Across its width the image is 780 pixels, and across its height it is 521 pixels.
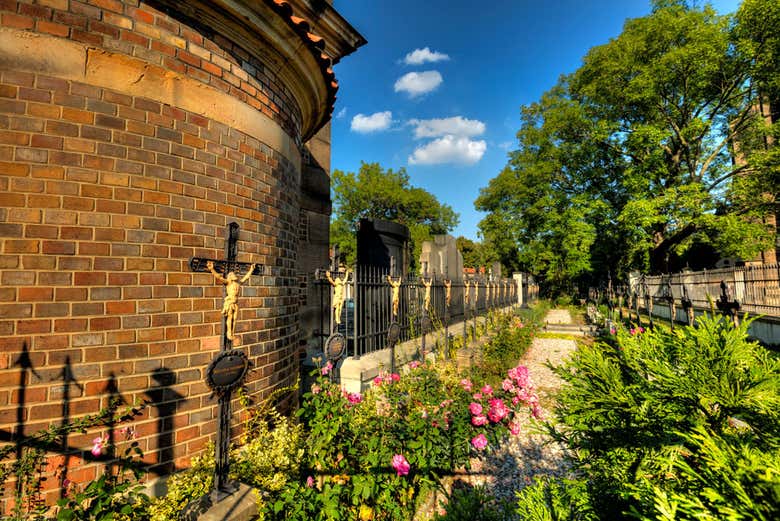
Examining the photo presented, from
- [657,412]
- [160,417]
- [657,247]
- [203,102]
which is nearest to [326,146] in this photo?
[203,102]

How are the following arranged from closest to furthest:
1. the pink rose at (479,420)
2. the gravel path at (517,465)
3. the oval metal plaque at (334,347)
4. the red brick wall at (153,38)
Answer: the red brick wall at (153,38) → the pink rose at (479,420) → the gravel path at (517,465) → the oval metal plaque at (334,347)

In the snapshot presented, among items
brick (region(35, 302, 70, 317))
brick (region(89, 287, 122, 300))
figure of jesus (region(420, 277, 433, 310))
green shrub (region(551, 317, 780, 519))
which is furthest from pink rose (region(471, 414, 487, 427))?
brick (region(35, 302, 70, 317))

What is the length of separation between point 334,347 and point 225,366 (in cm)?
177

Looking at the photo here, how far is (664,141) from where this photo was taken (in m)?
18.7

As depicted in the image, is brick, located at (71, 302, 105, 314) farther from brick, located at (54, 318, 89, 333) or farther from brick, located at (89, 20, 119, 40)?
brick, located at (89, 20, 119, 40)

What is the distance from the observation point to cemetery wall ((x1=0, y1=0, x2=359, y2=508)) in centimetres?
228

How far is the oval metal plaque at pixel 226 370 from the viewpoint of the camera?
2.41 m

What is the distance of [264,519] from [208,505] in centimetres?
39

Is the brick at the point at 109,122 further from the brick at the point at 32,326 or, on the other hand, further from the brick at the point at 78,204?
the brick at the point at 32,326

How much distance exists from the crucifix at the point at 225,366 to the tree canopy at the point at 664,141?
1937 cm

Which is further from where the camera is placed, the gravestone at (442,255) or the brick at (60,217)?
the gravestone at (442,255)

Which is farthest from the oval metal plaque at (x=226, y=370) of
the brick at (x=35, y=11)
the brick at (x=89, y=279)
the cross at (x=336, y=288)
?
the brick at (x=35, y=11)

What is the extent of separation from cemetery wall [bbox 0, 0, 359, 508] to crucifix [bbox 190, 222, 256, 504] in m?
0.48

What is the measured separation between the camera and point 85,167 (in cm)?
247
